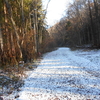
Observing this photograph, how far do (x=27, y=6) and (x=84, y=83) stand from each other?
1220cm

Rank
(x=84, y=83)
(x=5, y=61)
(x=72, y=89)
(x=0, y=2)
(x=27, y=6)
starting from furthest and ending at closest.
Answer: (x=27, y=6), (x=0, y=2), (x=5, y=61), (x=84, y=83), (x=72, y=89)

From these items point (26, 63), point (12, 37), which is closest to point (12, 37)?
point (12, 37)

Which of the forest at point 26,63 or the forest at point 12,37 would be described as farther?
the forest at point 12,37

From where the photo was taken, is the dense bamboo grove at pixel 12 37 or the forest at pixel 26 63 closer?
the forest at pixel 26 63

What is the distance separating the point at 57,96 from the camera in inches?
140

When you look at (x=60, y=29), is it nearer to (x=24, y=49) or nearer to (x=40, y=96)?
(x=24, y=49)

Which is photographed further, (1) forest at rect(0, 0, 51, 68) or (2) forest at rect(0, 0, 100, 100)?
(1) forest at rect(0, 0, 51, 68)

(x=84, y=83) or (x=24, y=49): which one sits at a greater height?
(x=24, y=49)

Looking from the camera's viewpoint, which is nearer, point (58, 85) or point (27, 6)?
point (58, 85)

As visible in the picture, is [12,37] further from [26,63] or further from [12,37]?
[26,63]

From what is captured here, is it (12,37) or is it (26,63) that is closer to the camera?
(26,63)

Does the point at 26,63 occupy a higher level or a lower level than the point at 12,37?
lower

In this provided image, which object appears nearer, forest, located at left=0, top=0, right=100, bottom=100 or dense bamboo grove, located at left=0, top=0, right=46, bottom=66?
forest, located at left=0, top=0, right=100, bottom=100

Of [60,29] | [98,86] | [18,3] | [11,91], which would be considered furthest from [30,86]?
[60,29]
